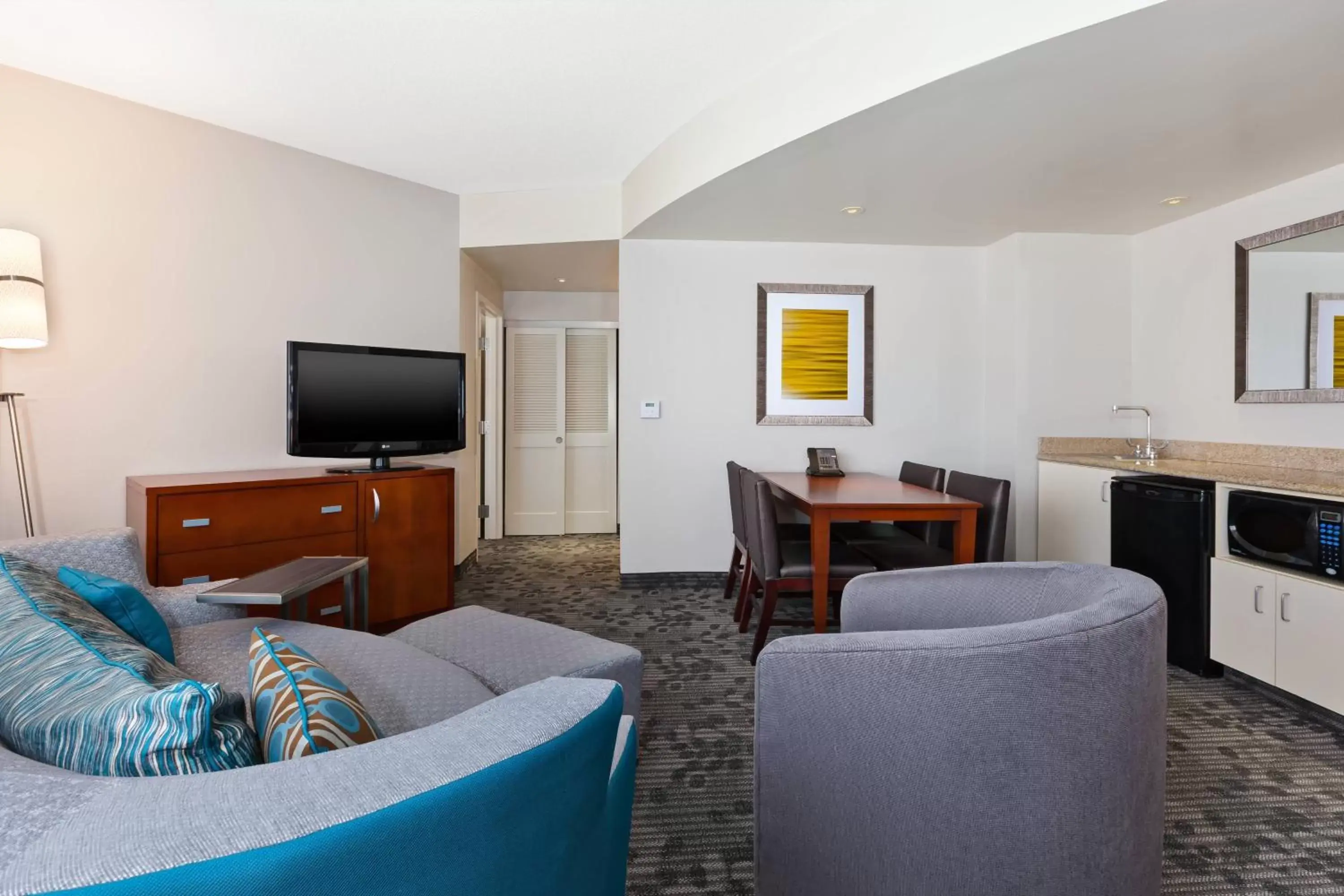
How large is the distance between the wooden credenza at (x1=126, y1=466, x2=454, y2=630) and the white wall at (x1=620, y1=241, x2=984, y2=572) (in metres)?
1.25

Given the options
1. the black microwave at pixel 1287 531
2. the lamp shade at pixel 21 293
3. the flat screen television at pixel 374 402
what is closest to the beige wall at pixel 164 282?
the lamp shade at pixel 21 293

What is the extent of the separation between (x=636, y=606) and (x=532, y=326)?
3109mm

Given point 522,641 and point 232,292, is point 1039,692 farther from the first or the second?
point 232,292

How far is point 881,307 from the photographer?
14.3ft

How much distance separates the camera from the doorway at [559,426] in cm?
597

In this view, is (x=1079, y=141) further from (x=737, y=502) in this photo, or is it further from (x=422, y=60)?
(x=422, y=60)

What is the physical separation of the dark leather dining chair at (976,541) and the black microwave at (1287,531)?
2.81ft

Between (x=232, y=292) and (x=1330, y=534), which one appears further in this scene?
(x=232, y=292)

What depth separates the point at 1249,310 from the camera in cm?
337

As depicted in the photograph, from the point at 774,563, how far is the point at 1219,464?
257cm

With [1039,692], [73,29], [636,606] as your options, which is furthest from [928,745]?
[73,29]

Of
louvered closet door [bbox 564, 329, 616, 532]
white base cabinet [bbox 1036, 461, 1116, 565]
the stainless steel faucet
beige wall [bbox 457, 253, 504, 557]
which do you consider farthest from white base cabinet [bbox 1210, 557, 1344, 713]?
louvered closet door [bbox 564, 329, 616, 532]

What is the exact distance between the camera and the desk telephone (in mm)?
4082

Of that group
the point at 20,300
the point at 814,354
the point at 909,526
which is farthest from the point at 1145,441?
the point at 20,300
